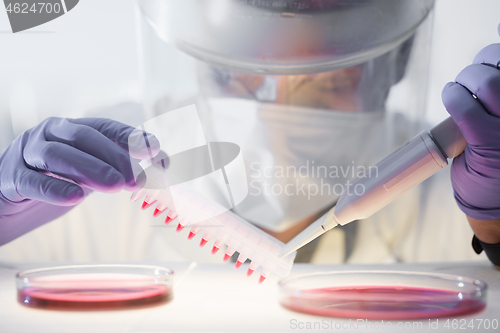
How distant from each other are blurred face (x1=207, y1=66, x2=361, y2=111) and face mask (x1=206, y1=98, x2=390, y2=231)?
0.02 meters

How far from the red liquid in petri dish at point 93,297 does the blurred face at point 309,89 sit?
521 millimetres

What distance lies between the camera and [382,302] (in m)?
0.38

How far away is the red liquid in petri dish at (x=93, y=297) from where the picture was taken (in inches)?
15.3

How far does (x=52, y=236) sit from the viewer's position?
3.12 ft

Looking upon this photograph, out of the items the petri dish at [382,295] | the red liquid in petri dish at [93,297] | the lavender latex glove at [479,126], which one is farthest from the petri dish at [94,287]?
the lavender latex glove at [479,126]

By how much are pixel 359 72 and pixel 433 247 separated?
48 centimetres

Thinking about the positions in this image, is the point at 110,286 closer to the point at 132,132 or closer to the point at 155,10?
the point at 132,132

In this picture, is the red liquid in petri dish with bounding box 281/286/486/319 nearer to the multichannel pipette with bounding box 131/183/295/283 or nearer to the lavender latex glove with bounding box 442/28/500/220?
the multichannel pipette with bounding box 131/183/295/283

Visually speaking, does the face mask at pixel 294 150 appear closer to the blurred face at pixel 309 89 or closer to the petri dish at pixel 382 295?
the blurred face at pixel 309 89

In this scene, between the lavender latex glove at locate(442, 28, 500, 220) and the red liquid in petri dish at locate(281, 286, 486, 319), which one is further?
the lavender latex glove at locate(442, 28, 500, 220)

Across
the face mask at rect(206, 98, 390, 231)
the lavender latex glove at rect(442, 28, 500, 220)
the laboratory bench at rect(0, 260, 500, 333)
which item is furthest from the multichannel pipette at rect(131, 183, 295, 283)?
the face mask at rect(206, 98, 390, 231)

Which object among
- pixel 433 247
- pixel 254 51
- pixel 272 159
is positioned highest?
pixel 254 51

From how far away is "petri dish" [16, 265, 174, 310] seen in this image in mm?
393

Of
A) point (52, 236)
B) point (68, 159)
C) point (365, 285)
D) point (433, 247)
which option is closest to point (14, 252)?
point (52, 236)
